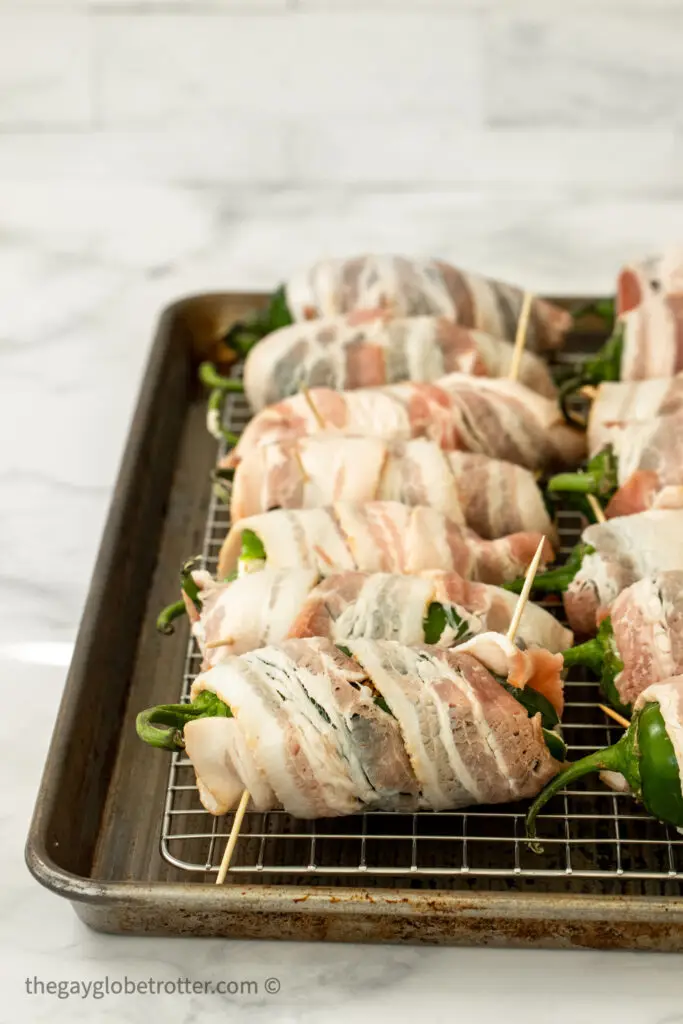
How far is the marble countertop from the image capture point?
161cm

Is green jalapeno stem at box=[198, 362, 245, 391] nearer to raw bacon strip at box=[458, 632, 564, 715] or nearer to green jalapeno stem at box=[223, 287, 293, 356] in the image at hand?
green jalapeno stem at box=[223, 287, 293, 356]

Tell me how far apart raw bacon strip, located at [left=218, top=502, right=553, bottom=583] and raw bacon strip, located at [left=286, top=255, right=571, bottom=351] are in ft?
2.01

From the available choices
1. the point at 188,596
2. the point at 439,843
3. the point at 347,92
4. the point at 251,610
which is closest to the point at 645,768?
the point at 439,843

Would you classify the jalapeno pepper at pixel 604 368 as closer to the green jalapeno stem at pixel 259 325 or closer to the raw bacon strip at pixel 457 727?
the green jalapeno stem at pixel 259 325

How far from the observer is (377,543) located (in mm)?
1899

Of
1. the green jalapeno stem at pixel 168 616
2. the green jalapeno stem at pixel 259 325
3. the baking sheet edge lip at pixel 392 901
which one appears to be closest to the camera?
the baking sheet edge lip at pixel 392 901

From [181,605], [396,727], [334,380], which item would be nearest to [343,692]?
[396,727]

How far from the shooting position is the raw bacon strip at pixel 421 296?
246 cm

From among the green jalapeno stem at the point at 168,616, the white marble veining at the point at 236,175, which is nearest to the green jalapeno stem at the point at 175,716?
the green jalapeno stem at the point at 168,616

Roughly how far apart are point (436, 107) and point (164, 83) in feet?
2.45

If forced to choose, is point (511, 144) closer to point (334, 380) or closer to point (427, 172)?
point (427, 172)

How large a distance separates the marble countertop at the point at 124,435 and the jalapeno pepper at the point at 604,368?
2.19ft

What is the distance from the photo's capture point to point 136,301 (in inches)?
118

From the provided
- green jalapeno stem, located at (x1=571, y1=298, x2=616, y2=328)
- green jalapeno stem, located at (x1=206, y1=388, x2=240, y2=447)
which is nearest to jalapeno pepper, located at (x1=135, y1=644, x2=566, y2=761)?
green jalapeno stem, located at (x1=206, y1=388, x2=240, y2=447)
